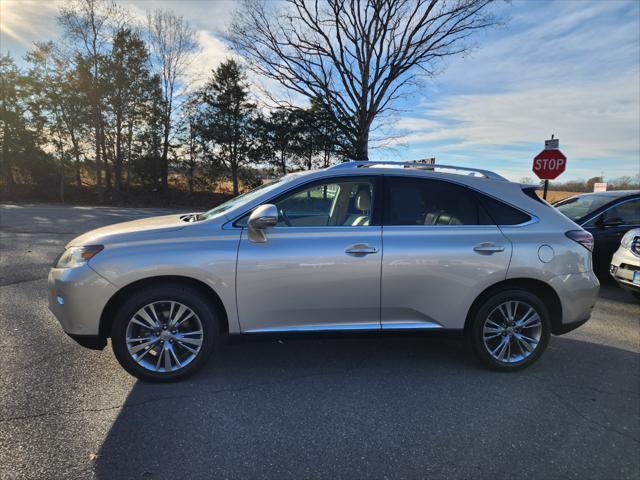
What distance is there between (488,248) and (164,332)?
2.80m

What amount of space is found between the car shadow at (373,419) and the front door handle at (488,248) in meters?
1.12

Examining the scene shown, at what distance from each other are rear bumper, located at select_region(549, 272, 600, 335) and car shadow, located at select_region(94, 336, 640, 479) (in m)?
0.49

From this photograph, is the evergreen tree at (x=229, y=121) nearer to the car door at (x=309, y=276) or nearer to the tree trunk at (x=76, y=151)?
the tree trunk at (x=76, y=151)

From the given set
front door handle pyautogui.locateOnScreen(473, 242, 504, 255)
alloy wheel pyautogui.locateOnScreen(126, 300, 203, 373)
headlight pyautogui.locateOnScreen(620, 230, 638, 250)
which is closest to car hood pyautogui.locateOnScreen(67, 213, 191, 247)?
alloy wheel pyautogui.locateOnScreen(126, 300, 203, 373)

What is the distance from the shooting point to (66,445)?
2.45 metres

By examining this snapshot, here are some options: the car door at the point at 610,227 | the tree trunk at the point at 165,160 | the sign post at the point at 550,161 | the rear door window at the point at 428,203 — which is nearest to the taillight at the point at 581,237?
the rear door window at the point at 428,203

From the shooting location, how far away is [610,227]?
6.74 m

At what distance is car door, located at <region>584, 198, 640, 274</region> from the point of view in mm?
6676

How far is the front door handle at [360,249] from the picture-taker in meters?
3.23

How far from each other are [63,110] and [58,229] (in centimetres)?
1838

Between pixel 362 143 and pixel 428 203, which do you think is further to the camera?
pixel 362 143

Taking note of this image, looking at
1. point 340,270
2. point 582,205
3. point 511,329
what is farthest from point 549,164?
point 340,270

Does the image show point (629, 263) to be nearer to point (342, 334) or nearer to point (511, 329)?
point (511, 329)

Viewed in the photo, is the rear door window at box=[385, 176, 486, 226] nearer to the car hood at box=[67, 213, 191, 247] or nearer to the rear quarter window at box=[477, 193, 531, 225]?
the rear quarter window at box=[477, 193, 531, 225]
